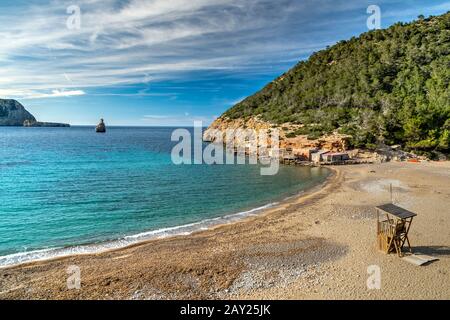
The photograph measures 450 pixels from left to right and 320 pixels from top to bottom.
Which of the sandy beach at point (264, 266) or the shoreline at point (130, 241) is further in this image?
the shoreline at point (130, 241)

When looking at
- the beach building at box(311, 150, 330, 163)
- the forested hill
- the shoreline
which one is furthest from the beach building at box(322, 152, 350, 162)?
the shoreline

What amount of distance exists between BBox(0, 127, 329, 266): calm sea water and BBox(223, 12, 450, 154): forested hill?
21.3m

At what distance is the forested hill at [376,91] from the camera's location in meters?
54.9

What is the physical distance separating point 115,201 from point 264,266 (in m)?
17.5

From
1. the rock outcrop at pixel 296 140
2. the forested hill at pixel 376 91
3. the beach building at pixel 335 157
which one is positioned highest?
the forested hill at pixel 376 91

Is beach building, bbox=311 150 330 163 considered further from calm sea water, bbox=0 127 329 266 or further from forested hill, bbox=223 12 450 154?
calm sea water, bbox=0 127 329 266

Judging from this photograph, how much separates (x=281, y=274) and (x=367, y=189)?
2164 cm

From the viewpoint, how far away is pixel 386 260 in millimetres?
14320

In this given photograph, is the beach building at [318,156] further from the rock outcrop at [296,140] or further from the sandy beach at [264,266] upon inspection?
the sandy beach at [264,266]

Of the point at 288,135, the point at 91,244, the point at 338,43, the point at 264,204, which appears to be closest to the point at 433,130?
the point at 288,135

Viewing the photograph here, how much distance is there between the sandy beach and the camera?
12016 millimetres

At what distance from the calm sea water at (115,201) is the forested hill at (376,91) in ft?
69.8

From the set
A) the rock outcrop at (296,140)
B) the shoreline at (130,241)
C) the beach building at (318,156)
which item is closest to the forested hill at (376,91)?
the rock outcrop at (296,140)
